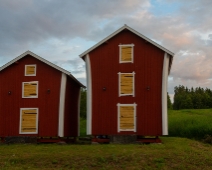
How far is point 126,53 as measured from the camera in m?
23.0

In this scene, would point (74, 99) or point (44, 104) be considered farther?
point (74, 99)

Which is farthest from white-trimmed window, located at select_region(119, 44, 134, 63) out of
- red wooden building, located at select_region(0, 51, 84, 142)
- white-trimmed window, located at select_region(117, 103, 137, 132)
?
red wooden building, located at select_region(0, 51, 84, 142)

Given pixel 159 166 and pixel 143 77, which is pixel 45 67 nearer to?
pixel 143 77

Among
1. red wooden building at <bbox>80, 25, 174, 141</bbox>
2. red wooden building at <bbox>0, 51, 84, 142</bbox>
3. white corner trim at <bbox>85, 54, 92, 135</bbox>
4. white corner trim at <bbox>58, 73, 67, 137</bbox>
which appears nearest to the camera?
red wooden building at <bbox>80, 25, 174, 141</bbox>

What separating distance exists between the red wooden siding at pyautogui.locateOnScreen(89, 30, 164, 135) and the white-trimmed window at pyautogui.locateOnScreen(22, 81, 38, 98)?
4244 millimetres

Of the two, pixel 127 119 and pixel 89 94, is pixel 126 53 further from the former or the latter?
pixel 127 119

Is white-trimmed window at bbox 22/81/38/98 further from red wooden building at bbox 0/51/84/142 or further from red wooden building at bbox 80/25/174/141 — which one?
red wooden building at bbox 80/25/174/141

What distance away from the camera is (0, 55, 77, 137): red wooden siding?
2347 cm

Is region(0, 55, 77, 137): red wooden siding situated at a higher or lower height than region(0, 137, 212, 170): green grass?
higher

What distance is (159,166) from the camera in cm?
1641

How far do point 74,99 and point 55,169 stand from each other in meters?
11.3

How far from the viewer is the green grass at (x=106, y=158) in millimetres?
16531

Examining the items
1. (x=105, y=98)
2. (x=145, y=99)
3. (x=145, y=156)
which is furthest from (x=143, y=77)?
(x=145, y=156)

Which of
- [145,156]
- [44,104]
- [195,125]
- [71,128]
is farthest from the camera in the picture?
[195,125]
